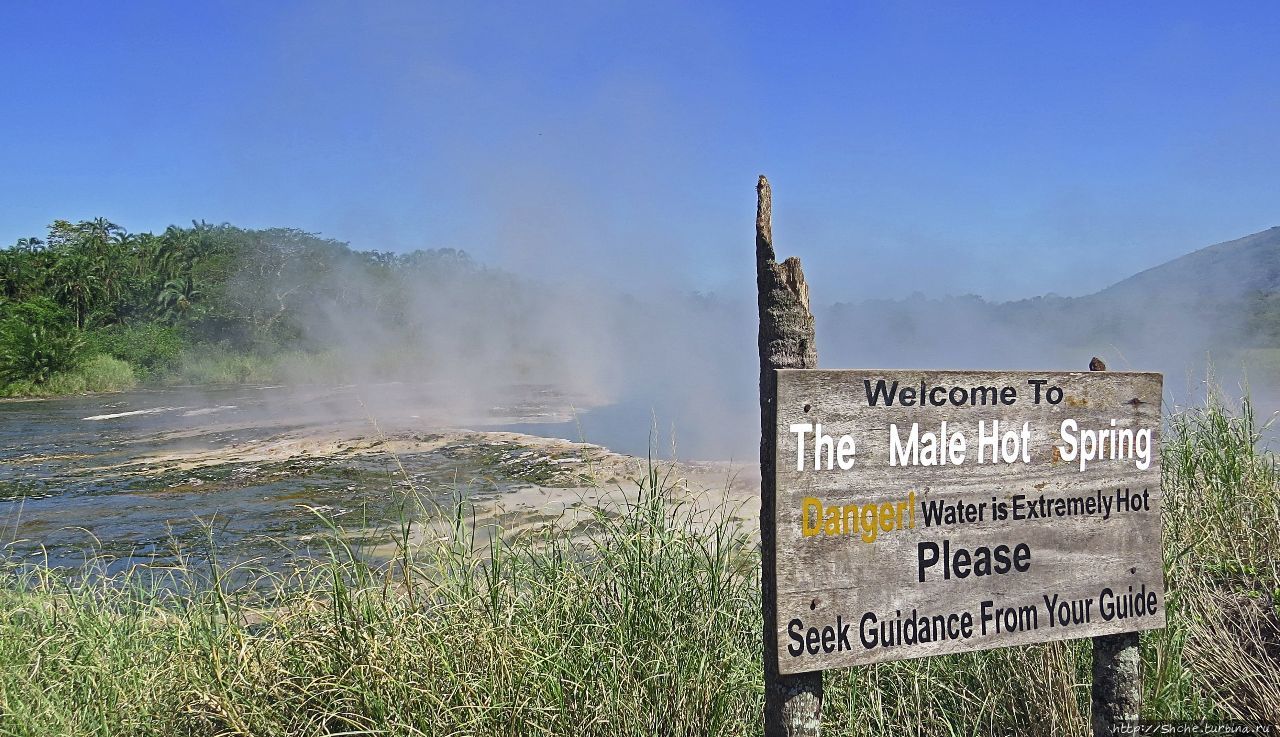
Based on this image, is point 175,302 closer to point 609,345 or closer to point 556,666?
point 609,345

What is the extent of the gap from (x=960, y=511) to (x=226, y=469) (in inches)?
440

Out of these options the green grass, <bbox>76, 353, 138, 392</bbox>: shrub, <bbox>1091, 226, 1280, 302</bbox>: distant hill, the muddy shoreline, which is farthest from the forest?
the green grass

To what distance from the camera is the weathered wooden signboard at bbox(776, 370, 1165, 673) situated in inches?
75.0

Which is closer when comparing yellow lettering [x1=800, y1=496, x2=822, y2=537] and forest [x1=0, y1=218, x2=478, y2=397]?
yellow lettering [x1=800, y1=496, x2=822, y2=537]

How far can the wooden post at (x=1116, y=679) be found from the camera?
226 cm

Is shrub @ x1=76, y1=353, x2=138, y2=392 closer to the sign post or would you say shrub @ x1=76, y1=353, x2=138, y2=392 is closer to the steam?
the steam

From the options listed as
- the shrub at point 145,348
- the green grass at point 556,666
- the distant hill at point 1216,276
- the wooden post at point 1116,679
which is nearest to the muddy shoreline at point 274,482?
the green grass at point 556,666

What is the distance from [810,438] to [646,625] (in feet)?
3.41

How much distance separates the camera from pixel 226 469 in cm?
1130

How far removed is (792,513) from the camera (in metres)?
1.89

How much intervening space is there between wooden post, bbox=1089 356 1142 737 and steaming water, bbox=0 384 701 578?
2.15 meters

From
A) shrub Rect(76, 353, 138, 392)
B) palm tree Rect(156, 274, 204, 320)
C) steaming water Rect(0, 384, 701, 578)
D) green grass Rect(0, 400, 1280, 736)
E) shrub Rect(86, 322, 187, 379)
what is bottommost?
steaming water Rect(0, 384, 701, 578)

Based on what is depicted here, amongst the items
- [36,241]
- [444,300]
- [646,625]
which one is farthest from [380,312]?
[646,625]

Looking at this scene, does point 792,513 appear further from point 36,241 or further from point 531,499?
point 36,241
